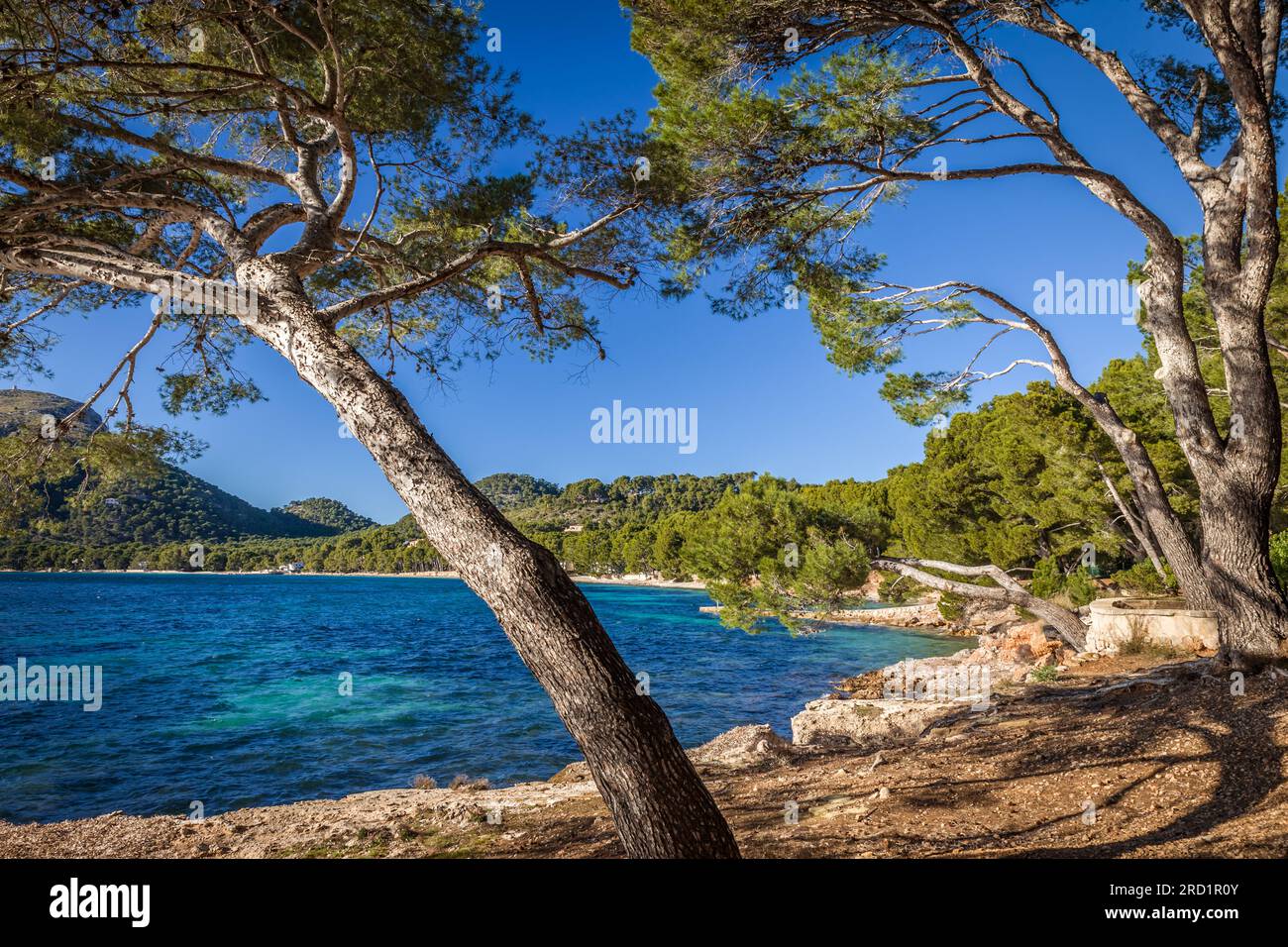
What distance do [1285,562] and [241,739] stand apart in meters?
19.3

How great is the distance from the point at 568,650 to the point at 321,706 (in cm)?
1718

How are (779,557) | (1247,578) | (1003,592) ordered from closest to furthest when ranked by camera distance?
1. (1247,578)
2. (1003,592)
3. (779,557)

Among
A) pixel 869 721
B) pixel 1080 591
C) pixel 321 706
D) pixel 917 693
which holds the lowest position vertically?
pixel 321 706

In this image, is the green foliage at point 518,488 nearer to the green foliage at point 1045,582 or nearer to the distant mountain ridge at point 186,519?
the distant mountain ridge at point 186,519

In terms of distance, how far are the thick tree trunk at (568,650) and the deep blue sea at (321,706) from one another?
26.6 ft

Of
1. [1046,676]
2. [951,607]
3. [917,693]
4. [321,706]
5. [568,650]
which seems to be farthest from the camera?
[951,607]

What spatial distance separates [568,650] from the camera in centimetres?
254

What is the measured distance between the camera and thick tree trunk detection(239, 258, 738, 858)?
7.99 ft

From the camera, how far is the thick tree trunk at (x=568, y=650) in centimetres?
244

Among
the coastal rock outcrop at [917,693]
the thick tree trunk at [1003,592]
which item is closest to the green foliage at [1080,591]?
the coastal rock outcrop at [917,693]

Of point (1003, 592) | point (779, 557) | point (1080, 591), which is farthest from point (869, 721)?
point (1080, 591)

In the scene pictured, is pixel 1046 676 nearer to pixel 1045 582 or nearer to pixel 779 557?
pixel 779 557

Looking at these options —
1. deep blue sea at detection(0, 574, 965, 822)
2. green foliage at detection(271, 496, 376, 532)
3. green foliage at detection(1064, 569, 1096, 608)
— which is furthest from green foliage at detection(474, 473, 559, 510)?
green foliage at detection(1064, 569, 1096, 608)
